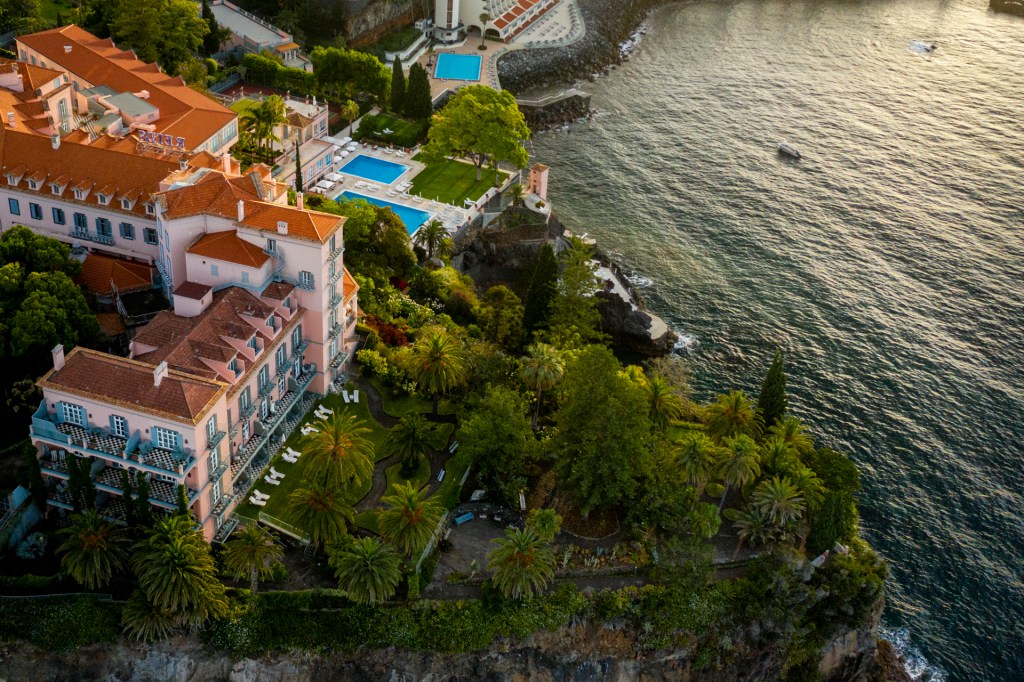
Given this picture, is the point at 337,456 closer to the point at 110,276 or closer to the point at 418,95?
the point at 110,276

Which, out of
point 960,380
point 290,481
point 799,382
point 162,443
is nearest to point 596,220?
point 799,382

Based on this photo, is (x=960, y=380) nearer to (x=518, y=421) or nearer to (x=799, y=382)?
(x=799, y=382)

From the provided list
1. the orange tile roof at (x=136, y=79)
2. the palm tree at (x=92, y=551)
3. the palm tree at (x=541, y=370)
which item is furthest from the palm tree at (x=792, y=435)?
the orange tile roof at (x=136, y=79)

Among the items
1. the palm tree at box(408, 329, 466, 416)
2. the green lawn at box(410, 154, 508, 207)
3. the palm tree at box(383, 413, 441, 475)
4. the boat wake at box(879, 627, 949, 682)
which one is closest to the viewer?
the palm tree at box(383, 413, 441, 475)

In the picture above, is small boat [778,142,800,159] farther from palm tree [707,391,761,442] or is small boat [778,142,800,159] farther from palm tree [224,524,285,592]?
palm tree [224,524,285,592]

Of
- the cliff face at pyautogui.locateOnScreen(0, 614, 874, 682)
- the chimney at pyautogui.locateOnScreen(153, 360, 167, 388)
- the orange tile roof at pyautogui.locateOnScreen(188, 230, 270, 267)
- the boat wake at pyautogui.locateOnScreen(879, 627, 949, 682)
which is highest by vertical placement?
the orange tile roof at pyautogui.locateOnScreen(188, 230, 270, 267)

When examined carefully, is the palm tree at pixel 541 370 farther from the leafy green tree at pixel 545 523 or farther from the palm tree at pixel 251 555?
the palm tree at pixel 251 555

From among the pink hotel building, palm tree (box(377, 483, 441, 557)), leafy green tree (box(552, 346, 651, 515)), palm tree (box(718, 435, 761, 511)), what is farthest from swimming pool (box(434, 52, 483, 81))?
palm tree (box(377, 483, 441, 557))
